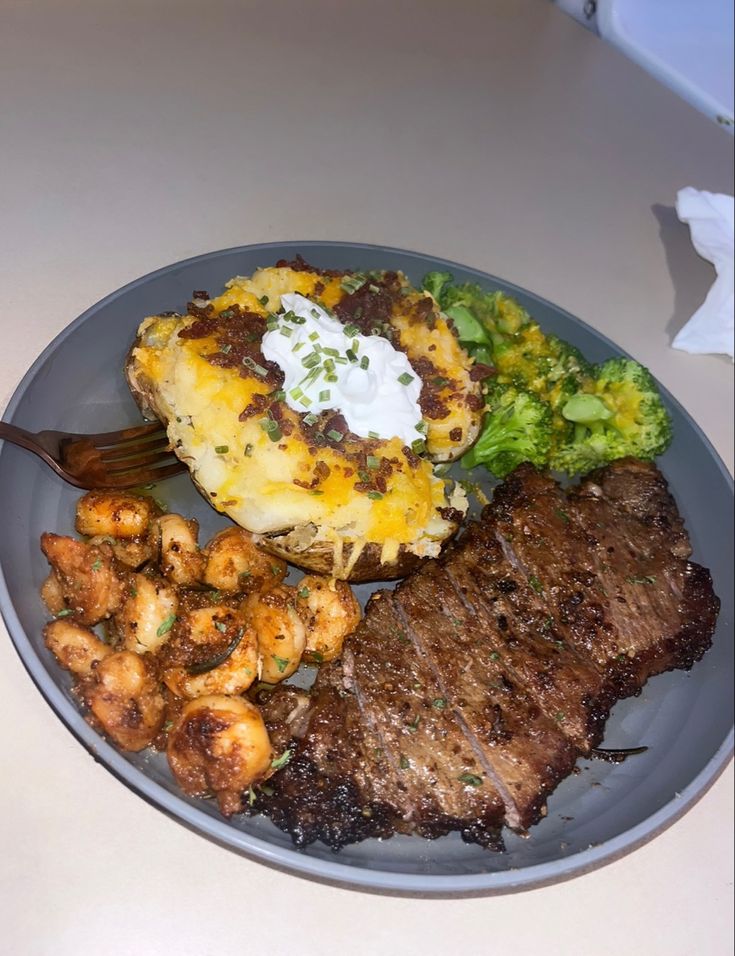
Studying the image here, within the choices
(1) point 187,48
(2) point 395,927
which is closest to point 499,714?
(2) point 395,927

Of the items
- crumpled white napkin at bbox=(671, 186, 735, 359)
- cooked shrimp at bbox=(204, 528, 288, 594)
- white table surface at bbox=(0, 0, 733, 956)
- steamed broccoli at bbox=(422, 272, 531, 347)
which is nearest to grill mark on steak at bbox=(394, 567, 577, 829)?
white table surface at bbox=(0, 0, 733, 956)

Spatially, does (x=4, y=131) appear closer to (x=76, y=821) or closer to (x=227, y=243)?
(x=227, y=243)

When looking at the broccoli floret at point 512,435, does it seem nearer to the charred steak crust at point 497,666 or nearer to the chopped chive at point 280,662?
the charred steak crust at point 497,666

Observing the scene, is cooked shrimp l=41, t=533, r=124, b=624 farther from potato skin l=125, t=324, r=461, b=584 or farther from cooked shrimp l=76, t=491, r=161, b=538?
potato skin l=125, t=324, r=461, b=584

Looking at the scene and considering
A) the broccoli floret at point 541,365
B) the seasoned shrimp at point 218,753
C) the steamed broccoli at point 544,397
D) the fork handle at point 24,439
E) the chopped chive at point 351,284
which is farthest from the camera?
the broccoli floret at point 541,365

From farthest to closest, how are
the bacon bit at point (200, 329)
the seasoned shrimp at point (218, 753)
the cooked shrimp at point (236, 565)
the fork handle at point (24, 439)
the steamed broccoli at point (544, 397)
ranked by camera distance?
the steamed broccoli at point (544, 397) → the bacon bit at point (200, 329) → the cooked shrimp at point (236, 565) → the fork handle at point (24, 439) → the seasoned shrimp at point (218, 753)

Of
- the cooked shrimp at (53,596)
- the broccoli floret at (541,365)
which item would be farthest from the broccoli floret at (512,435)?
the cooked shrimp at (53,596)
